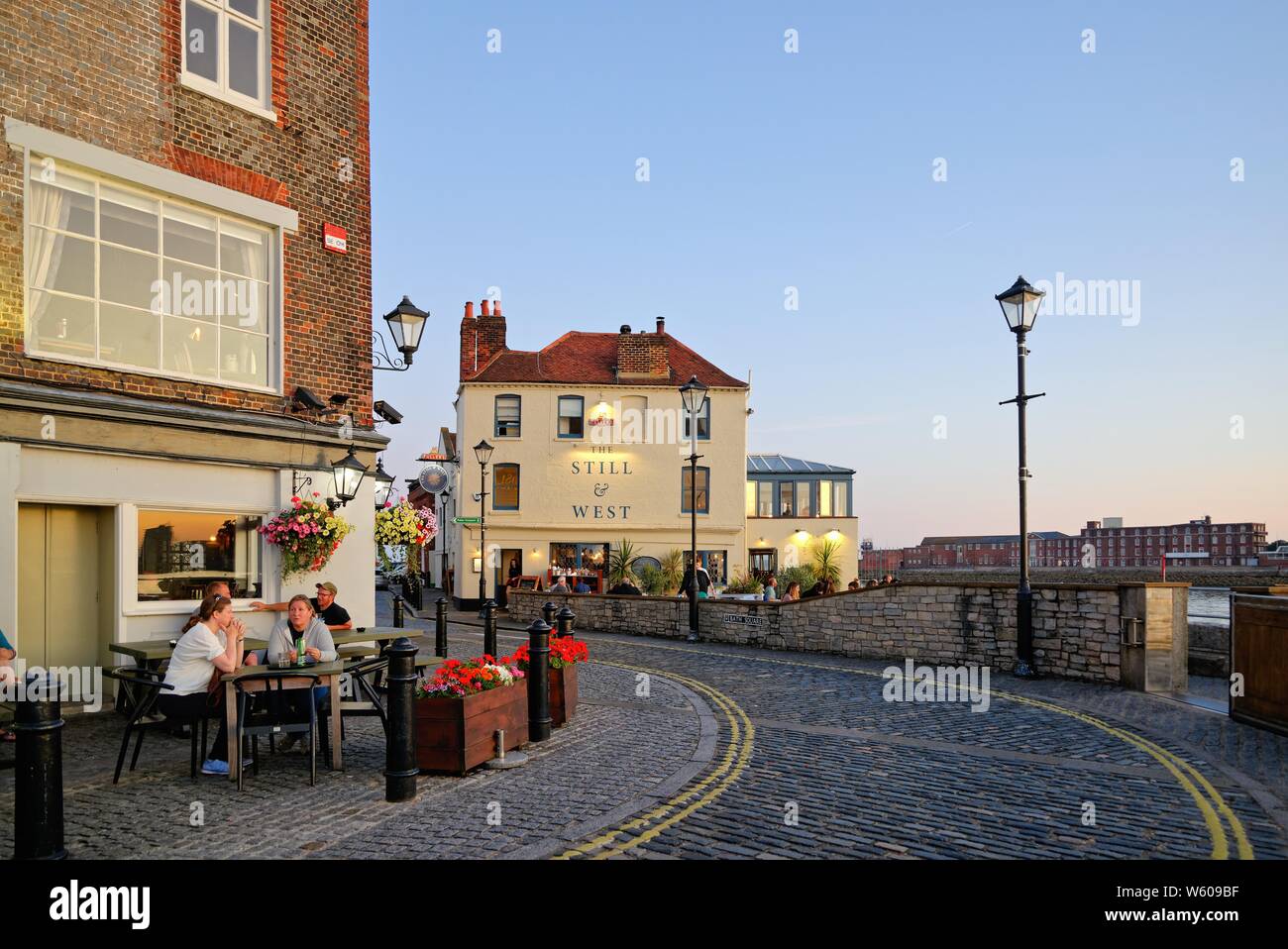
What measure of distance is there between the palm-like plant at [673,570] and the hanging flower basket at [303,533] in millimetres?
21895

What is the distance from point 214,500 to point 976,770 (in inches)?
372

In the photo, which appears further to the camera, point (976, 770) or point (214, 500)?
point (214, 500)

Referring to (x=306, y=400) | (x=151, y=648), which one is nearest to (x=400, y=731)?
(x=151, y=648)

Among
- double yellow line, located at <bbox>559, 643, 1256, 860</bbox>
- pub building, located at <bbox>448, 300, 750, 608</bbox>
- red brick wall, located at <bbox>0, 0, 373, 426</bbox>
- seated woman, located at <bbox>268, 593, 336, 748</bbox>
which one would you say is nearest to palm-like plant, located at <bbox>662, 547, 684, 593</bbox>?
pub building, located at <bbox>448, 300, 750, 608</bbox>

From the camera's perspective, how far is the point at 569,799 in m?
6.66

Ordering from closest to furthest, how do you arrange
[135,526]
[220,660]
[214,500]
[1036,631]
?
[220,660], [135,526], [214,500], [1036,631]

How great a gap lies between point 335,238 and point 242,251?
4.57 ft

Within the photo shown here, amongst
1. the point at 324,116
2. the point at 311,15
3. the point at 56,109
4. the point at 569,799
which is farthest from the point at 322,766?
the point at 311,15

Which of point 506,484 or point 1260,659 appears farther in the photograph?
point 506,484

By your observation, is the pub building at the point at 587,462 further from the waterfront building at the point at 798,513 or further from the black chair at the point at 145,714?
the black chair at the point at 145,714

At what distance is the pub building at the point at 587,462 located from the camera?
117ft

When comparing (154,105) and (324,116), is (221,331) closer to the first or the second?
(154,105)

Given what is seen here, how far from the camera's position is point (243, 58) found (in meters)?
11.9

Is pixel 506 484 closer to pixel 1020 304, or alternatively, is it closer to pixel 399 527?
pixel 399 527
